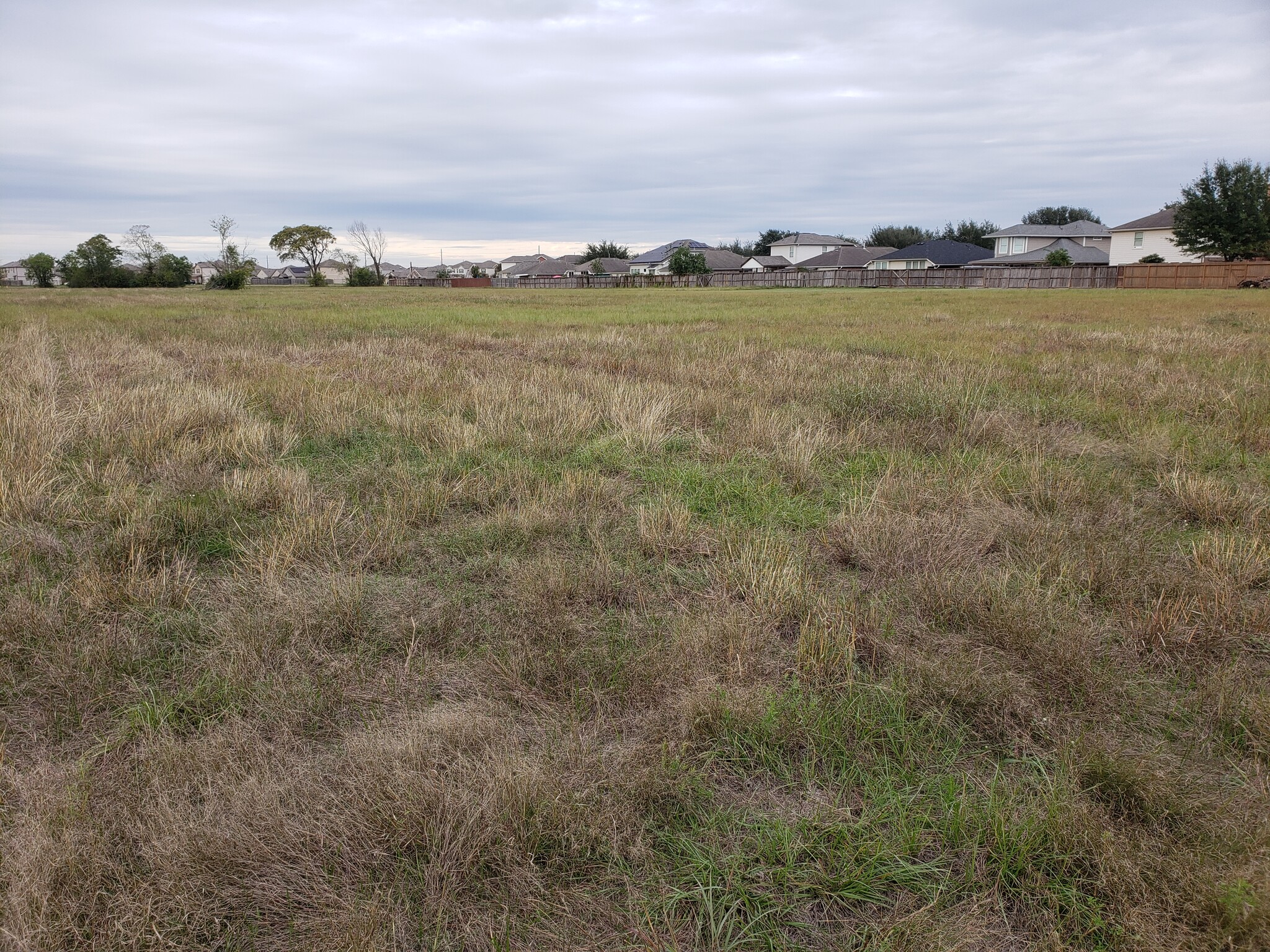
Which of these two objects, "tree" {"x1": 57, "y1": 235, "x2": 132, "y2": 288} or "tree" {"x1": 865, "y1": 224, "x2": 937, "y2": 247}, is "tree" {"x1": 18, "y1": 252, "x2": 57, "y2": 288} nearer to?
"tree" {"x1": 57, "y1": 235, "x2": 132, "y2": 288}

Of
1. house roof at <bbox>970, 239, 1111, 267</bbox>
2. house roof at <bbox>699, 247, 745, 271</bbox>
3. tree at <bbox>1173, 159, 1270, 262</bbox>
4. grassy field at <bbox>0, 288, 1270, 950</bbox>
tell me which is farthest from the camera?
house roof at <bbox>699, 247, 745, 271</bbox>

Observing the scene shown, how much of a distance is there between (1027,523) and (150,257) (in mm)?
88550

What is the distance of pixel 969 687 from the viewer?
110 inches

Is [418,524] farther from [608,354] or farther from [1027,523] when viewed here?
[608,354]

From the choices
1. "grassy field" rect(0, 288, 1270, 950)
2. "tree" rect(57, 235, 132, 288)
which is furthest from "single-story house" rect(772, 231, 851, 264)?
"grassy field" rect(0, 288, 1270, 950)

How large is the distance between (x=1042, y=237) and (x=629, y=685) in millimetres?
93740

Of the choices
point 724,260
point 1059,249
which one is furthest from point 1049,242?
point 724,260

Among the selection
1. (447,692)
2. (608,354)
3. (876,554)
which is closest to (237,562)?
(447,692)

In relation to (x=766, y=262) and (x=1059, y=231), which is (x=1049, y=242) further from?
(x=766, y=262)

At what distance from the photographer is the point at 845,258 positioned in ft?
282

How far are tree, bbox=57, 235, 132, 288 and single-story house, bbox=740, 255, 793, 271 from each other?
71.8 m

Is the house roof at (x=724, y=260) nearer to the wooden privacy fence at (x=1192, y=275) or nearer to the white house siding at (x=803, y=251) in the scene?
the white house siding at (x=803, y=251)

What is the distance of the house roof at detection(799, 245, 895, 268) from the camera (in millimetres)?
84688

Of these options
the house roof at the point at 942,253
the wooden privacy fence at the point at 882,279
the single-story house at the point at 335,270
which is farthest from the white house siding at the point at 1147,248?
the single-story house at the point at 335,270
